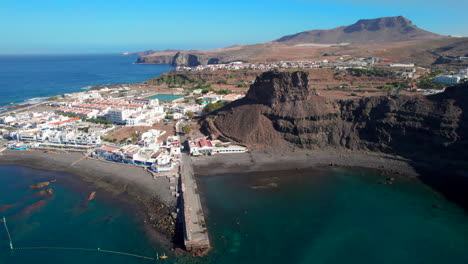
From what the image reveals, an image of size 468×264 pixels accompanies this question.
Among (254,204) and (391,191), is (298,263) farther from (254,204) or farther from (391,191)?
(391,191)

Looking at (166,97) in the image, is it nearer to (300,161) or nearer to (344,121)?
(344,121)

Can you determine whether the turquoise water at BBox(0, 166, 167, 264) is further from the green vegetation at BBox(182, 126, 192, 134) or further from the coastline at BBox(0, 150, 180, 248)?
the green vegetation at BBox(182, 126, 192, 134)

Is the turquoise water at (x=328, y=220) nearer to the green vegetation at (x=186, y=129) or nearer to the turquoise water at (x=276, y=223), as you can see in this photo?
the turquoise water at (x=276, y=223)

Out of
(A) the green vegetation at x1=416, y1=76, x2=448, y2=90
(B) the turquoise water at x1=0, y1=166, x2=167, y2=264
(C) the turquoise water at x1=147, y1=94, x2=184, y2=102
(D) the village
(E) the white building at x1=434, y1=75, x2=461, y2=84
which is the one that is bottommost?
(B) the turquoise water at x1=0, y1=166, x2=167, y2=264

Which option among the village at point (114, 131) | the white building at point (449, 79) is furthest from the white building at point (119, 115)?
the white building at point (449, 79)

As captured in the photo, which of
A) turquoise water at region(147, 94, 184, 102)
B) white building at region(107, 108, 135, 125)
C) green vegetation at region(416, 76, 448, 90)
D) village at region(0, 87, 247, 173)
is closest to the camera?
village at region(0, 87, 247, 173)

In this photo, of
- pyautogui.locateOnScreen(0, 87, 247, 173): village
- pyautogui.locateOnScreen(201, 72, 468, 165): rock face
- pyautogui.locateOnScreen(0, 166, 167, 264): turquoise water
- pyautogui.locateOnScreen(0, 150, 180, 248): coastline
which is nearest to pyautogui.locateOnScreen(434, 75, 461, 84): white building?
pyautogui.locateOnScreen(201, 72, 468, 165): rock face
